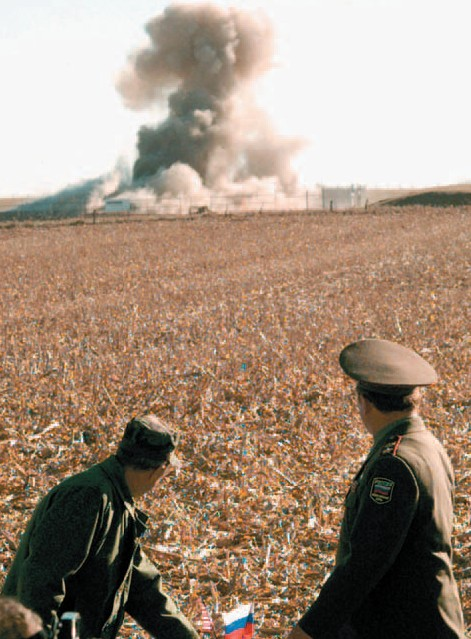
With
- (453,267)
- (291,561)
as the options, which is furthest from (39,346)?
(453,267)

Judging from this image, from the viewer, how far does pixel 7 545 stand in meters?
6.20

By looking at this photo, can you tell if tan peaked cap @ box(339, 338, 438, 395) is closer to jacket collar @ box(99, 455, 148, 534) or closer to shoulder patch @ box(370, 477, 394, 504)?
shoulder patch @ box(370, 477, 394, 504)

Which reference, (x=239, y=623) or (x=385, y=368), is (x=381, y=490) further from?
(x=239, y=623)

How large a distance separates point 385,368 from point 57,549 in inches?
66.6

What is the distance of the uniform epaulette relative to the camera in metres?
3.31

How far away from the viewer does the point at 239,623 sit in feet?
12.8

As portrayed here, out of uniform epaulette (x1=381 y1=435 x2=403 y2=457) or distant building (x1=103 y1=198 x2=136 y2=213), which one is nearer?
uniform epaulette (x1=381 y1=435 x2=403 y2=457)

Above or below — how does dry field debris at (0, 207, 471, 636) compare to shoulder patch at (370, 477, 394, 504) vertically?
below

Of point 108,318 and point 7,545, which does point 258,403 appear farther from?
point 108,318

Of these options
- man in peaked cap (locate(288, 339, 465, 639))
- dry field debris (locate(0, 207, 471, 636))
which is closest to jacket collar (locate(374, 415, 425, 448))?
man in peaked cap (locate(288, 339, 465, 639))

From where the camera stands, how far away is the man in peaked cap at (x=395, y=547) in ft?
10.5

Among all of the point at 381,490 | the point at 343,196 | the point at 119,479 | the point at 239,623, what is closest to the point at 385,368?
the point at 381,490

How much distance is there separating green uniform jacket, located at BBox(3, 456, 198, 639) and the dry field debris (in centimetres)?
200

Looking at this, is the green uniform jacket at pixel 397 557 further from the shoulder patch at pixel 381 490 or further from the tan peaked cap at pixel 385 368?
the tan peaked cap at pixel 385 368
